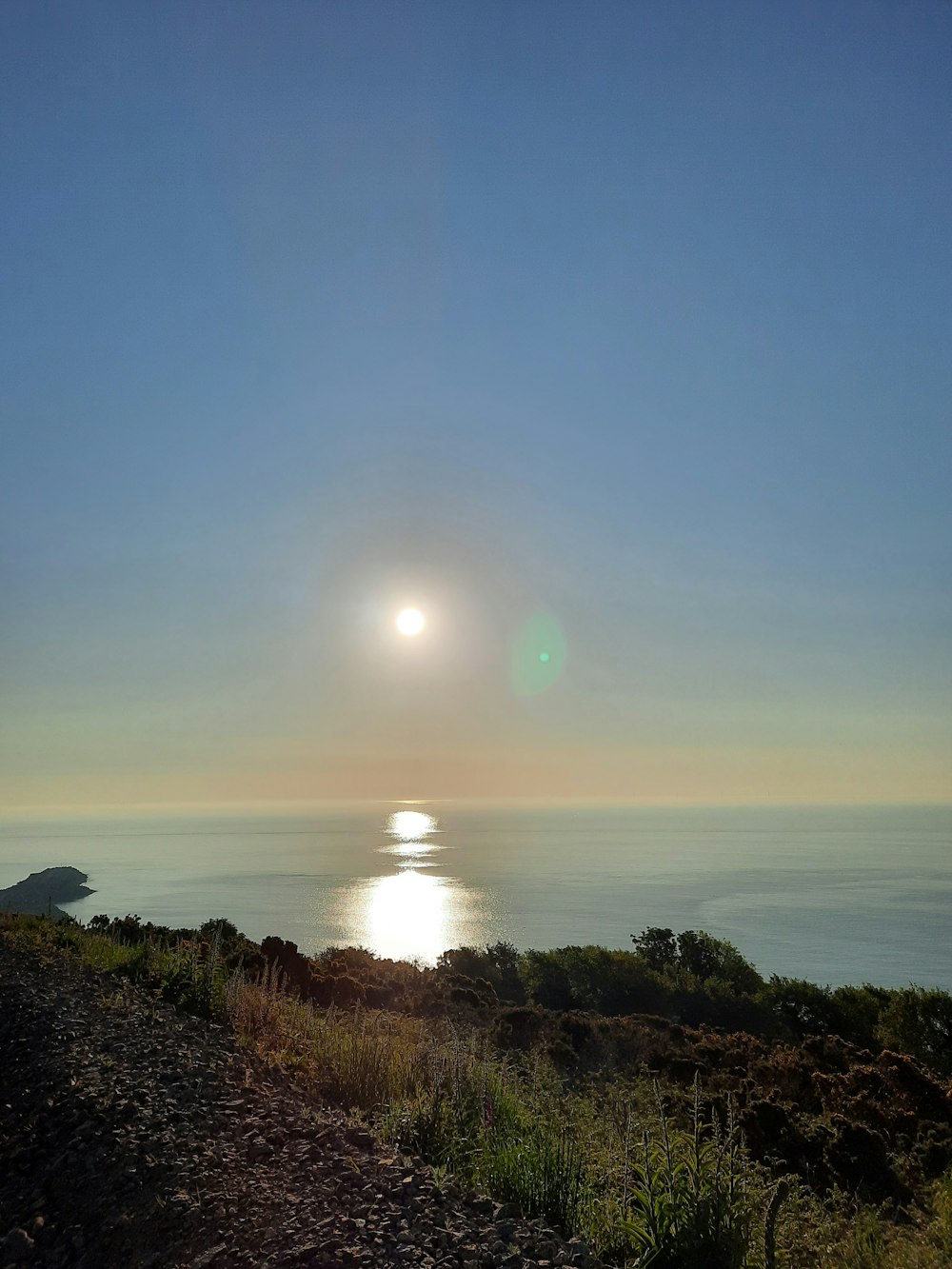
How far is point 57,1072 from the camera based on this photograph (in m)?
5.65

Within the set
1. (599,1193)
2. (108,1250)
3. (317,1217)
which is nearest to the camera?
(108,1250)

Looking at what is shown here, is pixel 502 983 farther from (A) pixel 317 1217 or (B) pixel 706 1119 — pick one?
(A) pixel 317 1217

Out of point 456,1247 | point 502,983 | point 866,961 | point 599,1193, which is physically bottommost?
point 866,961

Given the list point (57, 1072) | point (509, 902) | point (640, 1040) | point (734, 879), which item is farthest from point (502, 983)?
point (734, 879)

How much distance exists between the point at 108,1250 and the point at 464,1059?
132 inches

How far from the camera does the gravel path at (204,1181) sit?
3.46 metres

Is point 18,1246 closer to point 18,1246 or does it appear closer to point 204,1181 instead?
point 18,1246

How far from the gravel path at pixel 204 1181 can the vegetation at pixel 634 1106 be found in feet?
1.47

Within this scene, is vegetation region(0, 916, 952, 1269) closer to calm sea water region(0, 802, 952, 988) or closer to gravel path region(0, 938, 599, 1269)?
gravel path region(0, 938, 599, 1269)

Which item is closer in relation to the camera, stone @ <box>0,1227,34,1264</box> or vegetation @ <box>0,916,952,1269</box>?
stone @ <box>0,1227,34,1264</box>

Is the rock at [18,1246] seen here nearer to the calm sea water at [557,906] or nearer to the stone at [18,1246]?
the stone at [18,1246]

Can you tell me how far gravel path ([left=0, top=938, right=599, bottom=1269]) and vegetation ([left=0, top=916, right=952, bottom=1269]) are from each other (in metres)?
0.45

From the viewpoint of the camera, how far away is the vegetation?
392 centimetres

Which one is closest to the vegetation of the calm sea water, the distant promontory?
the calm sea water
